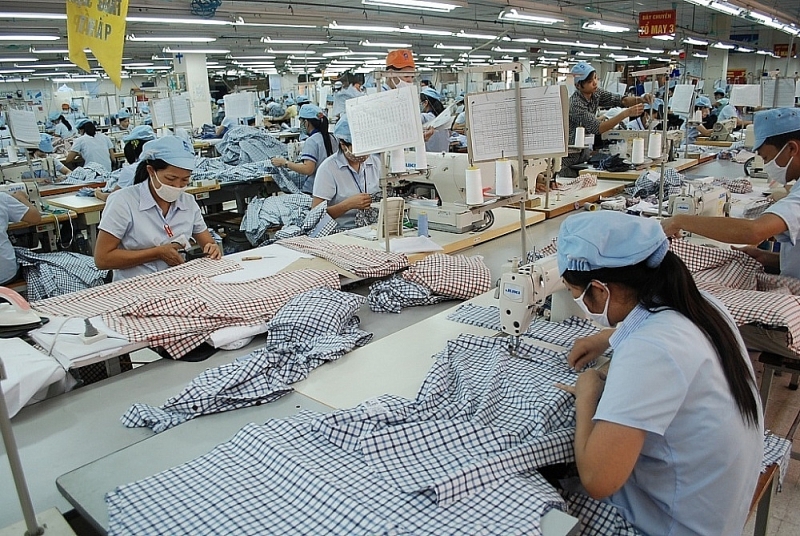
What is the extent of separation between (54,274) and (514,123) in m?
3.11

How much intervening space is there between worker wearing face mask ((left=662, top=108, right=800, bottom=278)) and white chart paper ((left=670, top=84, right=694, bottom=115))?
3.29 metres

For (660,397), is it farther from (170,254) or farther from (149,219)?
(149,219)

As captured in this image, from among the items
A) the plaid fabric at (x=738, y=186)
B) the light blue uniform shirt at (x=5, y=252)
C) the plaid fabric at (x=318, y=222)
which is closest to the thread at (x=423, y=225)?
the plaid fabric at (x=318, y=222)

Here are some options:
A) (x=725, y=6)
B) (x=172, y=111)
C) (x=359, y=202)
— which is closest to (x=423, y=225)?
(x=359, y=202)

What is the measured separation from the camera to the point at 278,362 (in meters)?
1.85

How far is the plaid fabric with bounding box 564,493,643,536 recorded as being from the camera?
1.30 meters

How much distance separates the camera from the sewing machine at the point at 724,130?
806 cm

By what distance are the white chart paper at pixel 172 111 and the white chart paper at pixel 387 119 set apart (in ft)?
16.2

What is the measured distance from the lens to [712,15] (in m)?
18.0

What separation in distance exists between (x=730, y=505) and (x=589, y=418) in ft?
1.17

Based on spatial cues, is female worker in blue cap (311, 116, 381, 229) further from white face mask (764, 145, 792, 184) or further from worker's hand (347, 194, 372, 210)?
white face mask (764, 145, 792, 184)

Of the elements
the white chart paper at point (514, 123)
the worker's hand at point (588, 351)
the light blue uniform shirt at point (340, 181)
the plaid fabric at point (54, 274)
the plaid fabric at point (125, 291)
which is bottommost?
the plaid fabric at point (54, 274)

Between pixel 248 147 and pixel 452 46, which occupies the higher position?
pixel 452 46

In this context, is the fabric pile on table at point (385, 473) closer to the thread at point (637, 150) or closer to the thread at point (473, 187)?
the thread at point (473, 187)
